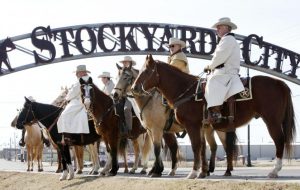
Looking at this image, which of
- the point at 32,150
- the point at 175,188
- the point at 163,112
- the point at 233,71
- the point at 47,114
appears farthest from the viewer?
the point at 32,150

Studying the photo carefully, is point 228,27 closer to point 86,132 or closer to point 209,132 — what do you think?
point 209,132

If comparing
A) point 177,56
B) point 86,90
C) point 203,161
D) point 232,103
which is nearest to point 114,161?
point 86,90

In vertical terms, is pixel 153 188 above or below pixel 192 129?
below

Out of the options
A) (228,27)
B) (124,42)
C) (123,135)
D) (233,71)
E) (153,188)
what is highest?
(124,42)

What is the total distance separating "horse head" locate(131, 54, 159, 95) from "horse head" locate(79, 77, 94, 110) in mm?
2167

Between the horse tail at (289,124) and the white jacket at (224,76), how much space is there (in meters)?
1.09

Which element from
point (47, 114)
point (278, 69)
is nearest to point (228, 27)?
point (47, 114)

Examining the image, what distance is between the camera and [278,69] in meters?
35.7

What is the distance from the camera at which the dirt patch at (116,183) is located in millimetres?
9965

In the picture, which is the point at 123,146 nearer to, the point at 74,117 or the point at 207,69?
the point at 74,117

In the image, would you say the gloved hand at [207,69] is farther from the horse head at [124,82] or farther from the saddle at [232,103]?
the horse head at [124,82]

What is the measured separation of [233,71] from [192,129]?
1517 mm

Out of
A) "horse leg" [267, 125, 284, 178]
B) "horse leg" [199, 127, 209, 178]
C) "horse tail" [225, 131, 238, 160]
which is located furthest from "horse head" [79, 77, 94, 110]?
"horse leg" [267, 125, 284, 178]

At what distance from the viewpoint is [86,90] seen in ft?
50.4
